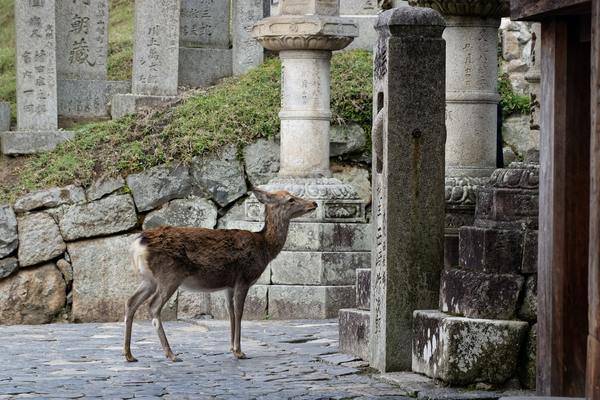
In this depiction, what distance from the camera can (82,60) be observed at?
16344 mm

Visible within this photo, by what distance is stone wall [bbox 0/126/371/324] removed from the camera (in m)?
14.5

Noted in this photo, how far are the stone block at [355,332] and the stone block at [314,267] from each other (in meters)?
3.04

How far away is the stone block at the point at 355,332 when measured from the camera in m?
10.2

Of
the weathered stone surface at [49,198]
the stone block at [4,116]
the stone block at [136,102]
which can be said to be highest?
the stone block at [136,102]

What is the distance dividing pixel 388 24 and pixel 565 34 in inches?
75.3

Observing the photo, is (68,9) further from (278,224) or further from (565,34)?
(565,34)

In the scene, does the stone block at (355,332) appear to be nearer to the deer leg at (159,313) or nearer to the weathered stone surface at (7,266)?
the deer leg at (159,313)

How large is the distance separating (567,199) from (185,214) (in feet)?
24.7

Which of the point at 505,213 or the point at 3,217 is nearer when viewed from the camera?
the point at 505,213

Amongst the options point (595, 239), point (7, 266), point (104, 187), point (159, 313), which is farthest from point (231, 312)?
point (595, 239)

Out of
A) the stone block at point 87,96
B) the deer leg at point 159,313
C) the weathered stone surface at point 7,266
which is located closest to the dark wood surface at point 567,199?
the deer leg at point 159,313

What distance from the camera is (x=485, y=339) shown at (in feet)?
28.8

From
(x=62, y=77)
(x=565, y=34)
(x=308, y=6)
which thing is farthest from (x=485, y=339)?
(x=62, y=77)

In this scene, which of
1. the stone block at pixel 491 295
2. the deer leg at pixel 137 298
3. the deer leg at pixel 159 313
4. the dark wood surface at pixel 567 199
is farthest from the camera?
the deer leg at pixel 137 298
